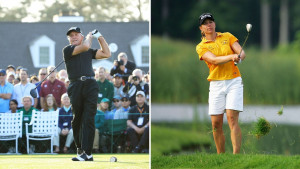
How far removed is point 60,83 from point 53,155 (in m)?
0.90

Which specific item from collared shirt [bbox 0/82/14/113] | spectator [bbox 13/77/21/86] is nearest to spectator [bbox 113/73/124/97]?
spectator [bbox 13/77/21/86]

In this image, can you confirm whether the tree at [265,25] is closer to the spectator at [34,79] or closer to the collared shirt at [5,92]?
the spectator at [34,79]

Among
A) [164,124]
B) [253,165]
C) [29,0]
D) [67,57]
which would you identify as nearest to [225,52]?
[253,165]

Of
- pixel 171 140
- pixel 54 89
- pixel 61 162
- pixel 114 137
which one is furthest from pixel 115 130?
pixel 61 162

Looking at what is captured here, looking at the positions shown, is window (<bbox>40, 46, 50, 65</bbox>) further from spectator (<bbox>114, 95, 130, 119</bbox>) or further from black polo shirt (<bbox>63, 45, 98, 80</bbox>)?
black polo shirt (<bbox>63, 45, 98, 80</bbox>)

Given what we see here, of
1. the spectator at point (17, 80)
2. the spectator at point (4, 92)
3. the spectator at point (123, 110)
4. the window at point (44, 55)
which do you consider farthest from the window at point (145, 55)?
the spectator at point (4, 92)

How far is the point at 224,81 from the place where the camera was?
5.52m

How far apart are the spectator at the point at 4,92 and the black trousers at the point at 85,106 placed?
1983 mm

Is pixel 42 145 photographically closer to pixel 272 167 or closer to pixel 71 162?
pixel 71 162

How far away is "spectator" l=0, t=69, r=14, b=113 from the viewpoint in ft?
30.0

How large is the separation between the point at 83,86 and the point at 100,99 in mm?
1879

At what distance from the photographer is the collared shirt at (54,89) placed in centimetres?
897

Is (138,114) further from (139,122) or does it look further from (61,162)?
(61,162)

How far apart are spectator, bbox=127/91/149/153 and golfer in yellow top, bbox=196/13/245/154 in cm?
360
